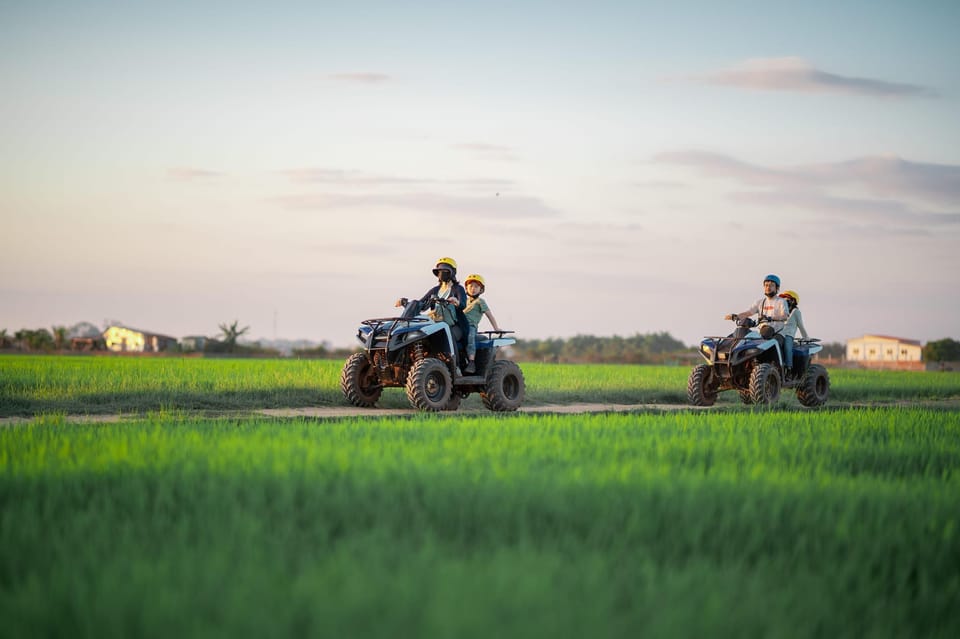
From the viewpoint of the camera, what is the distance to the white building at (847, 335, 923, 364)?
8981 centimetres

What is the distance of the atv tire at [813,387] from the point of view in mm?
21156

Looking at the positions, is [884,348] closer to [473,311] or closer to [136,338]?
[136,338]

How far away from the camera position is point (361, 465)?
6.67 metres

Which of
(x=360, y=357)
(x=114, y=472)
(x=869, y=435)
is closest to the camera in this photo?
(x=114, y=472)

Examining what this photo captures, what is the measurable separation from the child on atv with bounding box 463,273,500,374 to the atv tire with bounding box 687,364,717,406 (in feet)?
18.2

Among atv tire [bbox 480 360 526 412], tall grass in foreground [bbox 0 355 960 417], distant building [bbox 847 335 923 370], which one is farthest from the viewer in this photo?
distant building [bbox 847 335 923 370]

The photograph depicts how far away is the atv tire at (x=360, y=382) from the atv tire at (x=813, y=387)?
9.48m

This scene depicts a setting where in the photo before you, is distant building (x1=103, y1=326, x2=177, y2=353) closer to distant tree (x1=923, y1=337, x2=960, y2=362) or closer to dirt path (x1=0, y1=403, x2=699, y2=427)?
dirt path (x1=0, y1=403, x2=699, y2=427)

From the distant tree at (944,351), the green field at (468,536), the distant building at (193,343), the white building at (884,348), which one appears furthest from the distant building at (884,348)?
the green field at (468,536)

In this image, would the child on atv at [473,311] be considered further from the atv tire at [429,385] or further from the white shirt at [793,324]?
the white shirt at [793,324]

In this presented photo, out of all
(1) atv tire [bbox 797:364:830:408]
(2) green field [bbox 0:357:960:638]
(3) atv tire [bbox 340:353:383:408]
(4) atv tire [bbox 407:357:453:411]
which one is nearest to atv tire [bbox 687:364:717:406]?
(1) atv tire [bbox 797:364:830:408]

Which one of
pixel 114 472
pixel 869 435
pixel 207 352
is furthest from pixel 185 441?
pixel 207 352

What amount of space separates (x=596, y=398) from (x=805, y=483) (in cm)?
1517

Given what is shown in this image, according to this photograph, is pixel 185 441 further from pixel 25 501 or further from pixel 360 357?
pixel 360 357
